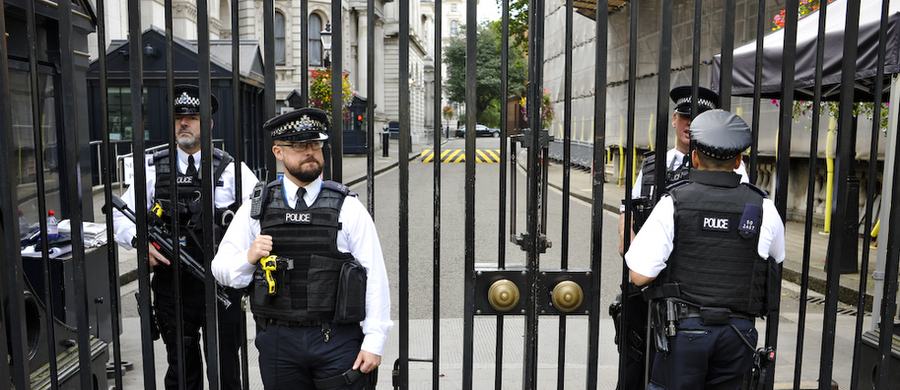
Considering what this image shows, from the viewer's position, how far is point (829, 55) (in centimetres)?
510

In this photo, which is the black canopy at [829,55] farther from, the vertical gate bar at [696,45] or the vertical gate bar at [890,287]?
the vertical gate bar at [696,45]

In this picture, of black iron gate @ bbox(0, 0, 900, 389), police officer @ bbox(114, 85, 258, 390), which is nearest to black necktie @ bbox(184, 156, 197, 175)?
police officer @ bbox(114, 85, 258, 390)

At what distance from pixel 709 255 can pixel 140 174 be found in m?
2.38

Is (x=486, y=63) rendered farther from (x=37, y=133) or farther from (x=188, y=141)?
(x=37, y=133)

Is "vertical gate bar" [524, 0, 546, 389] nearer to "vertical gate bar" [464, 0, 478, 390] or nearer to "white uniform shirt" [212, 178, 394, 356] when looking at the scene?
"vertical gate bar" [464, 0, 478, 390]

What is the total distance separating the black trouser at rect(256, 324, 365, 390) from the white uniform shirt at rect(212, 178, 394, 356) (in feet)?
0.35

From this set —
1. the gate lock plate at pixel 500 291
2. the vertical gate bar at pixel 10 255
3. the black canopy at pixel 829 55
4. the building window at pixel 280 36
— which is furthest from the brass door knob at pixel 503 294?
the building window at pixel 280 36

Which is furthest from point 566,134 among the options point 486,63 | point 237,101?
point 486,63

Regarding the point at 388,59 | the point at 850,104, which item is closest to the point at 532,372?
the point at 850,104

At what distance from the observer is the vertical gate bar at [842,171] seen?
2.72 meters

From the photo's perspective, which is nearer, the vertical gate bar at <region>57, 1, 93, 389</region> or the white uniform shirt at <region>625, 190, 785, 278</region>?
the vertical gate bar at <region>57, 1, 93, 389</region>

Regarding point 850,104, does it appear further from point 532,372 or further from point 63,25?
point 63,25

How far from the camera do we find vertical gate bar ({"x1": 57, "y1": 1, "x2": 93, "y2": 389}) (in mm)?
2521

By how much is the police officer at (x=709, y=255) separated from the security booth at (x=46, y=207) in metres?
2.40
